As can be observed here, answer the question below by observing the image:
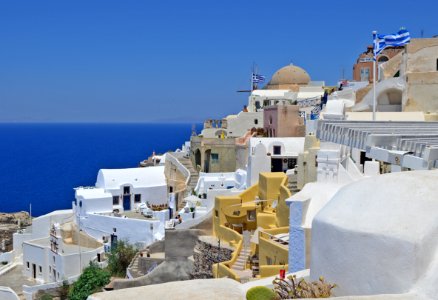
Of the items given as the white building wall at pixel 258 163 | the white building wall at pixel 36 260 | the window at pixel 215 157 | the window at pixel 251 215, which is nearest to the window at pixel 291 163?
the white building wall at pixel 258 163

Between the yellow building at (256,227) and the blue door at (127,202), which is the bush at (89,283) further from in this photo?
the blue door at (127,202)

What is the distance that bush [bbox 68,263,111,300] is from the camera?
92.4 ft

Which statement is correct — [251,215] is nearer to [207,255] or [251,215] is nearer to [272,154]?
[207,255]

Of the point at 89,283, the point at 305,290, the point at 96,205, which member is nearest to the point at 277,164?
the point at 96,205

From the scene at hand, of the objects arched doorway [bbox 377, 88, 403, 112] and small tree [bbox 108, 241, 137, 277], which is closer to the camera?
small tree [bbox 108, 241, 137, 277]

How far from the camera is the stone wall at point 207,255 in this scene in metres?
23.7

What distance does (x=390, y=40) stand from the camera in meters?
24.3

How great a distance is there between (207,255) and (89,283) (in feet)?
23.5

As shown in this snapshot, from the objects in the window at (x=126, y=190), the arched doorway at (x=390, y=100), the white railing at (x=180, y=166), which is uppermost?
the arched doorway at (x=390, y=100)

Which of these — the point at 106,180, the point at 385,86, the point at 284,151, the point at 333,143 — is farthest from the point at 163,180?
the point at 333,143

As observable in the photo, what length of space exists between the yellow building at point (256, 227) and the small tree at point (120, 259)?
23.2ft

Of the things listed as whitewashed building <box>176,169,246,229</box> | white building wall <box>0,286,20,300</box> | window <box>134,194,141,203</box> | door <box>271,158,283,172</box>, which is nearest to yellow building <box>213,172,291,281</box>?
whitewashed building <box>176,169,246,229</box>

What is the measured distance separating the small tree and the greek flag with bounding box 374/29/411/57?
651 inches

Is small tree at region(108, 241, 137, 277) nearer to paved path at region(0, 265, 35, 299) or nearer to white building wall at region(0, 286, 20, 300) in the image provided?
white building wall at region(0, 286, 20, 300)
